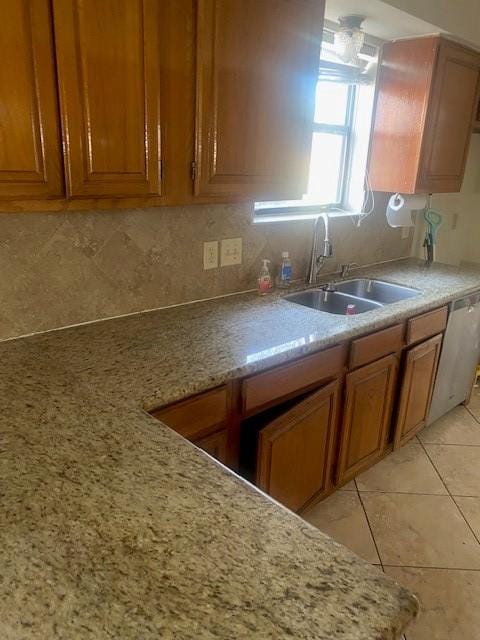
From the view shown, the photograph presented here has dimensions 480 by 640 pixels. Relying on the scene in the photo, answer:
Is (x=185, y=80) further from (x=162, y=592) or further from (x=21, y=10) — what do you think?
(x=162, y=592)

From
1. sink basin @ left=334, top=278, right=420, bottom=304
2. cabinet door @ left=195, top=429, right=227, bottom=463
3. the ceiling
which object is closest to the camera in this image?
cabinet door @ left=195, top=429, right=227, bottom=463

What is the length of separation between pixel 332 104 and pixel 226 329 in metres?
1.72

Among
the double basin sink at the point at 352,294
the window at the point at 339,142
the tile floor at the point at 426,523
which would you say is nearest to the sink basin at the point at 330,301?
the double basin sink at the point at 352,294

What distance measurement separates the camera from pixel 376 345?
2.18m

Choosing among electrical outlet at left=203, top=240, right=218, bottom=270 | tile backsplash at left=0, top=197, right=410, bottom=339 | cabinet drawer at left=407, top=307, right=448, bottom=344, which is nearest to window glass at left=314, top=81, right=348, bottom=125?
tile backsplash at left=0, top=197, right=410, bottom=339

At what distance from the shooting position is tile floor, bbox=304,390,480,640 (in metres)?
1.80

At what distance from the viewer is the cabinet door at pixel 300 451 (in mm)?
1680

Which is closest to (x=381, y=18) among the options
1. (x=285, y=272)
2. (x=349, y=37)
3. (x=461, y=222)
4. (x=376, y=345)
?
(x=349, y=37)

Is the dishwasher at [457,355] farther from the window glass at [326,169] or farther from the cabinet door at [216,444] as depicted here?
the cabinet door at [216,444]

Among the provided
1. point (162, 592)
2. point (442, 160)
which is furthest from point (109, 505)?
point (442, 160)

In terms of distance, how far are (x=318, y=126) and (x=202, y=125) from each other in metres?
1.33

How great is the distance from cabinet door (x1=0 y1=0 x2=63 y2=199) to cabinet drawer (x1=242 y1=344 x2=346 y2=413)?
2.87 ft

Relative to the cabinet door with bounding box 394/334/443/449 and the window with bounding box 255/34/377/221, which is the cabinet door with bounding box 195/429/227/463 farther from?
the window with bounding box 255/34/377/221

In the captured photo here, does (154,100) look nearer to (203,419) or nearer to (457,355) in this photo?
(203,419)
